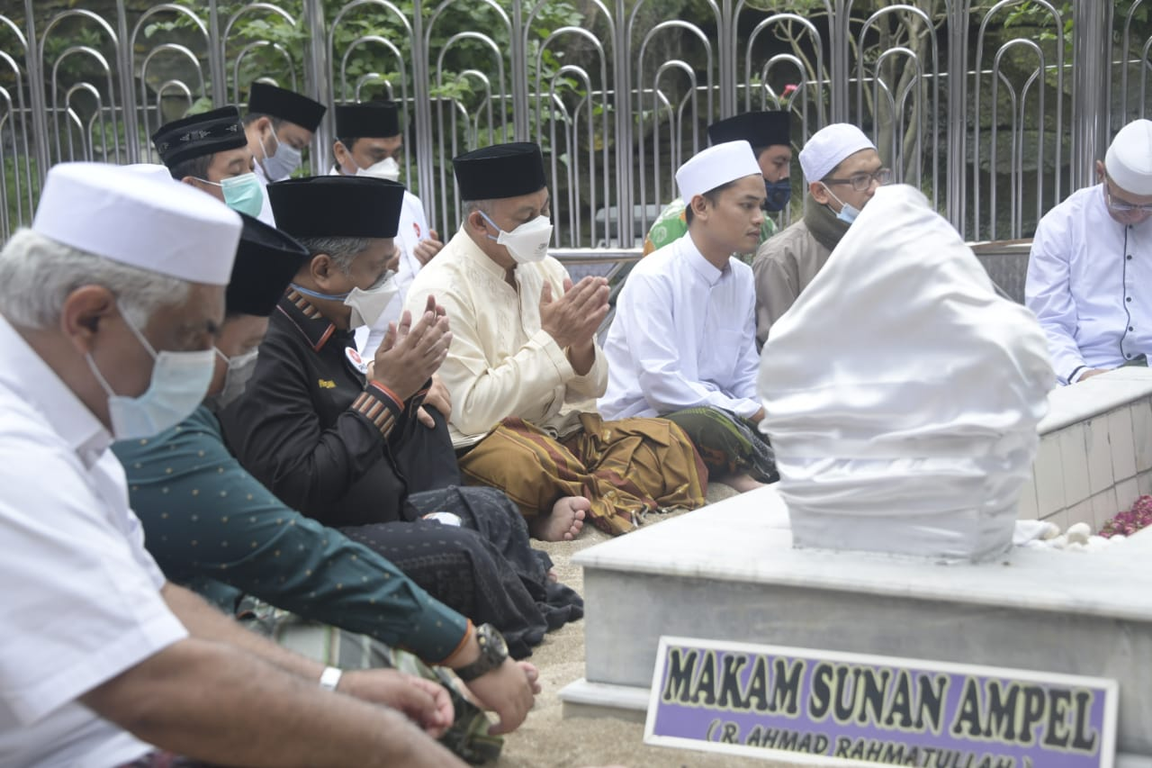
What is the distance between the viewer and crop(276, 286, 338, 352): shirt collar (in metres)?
3.76

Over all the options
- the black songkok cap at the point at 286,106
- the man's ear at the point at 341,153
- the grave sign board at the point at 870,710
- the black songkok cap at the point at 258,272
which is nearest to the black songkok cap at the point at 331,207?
the black songkok cap at the point at 258,272

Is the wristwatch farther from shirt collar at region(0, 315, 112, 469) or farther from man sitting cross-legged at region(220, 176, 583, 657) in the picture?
shirt collar at region(0, 315, 112, 469)

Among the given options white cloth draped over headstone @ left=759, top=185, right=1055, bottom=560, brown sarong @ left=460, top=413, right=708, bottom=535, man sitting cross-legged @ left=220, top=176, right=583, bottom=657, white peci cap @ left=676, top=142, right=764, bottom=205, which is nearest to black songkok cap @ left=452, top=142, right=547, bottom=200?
brown sarong @ left=460, top=413, right=708, bottom=535

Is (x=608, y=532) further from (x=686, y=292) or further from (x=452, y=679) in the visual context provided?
(x=452, y=679)

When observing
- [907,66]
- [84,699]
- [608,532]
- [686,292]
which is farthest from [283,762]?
[907,66]

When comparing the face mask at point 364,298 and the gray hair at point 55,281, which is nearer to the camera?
the gray hair at point 55,281

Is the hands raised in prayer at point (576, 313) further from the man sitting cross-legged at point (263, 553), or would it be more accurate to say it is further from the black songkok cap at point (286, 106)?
the man sitting cross-legged at point (263, 553)

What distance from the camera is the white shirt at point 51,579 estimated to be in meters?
1.75

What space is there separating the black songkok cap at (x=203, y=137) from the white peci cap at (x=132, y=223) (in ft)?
11.5

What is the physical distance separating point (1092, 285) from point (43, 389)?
581 centimetres

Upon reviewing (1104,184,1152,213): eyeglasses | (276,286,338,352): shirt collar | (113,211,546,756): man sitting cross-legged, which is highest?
(276,286,338,352): shirt collar

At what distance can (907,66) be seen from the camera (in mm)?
9859

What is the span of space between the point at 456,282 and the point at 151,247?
338cm

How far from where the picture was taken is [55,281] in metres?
1.92
